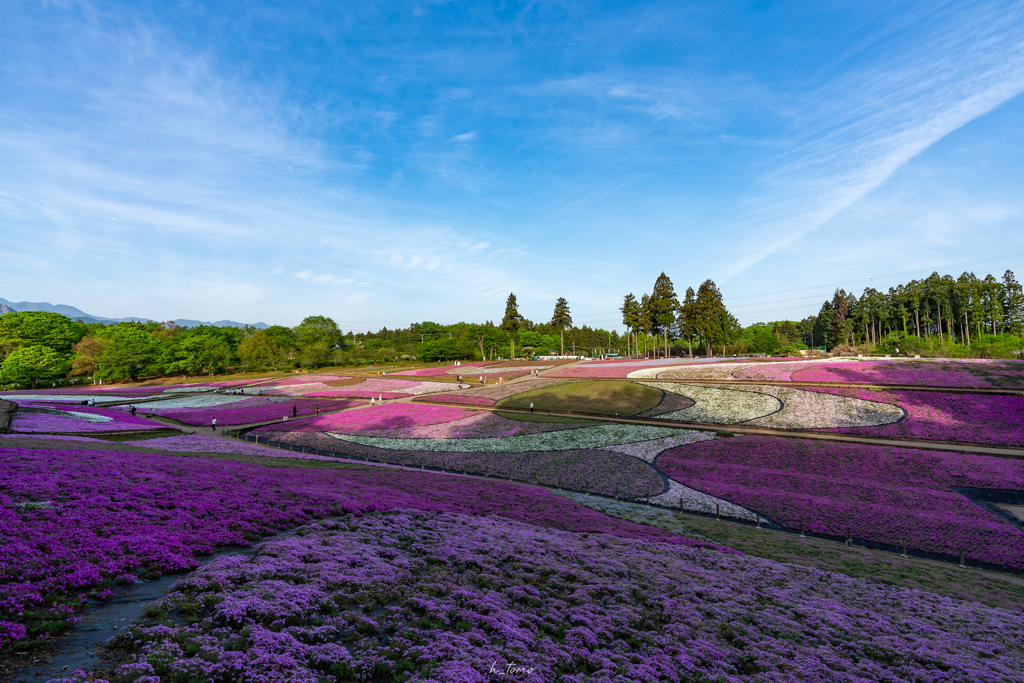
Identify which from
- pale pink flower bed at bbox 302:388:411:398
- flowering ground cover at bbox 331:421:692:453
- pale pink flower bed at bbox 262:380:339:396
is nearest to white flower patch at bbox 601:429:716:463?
flowering ground cover at bbox 331:421:692:453

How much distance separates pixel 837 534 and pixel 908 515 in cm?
428

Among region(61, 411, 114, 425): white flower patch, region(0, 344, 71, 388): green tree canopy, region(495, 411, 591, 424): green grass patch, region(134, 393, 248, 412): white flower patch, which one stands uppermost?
region(0, 344, 71, 388): green tree canopy

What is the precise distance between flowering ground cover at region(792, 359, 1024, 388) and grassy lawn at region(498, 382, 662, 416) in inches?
712

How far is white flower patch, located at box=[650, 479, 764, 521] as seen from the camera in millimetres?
22219

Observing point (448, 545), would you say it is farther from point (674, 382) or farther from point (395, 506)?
point (674, 382)

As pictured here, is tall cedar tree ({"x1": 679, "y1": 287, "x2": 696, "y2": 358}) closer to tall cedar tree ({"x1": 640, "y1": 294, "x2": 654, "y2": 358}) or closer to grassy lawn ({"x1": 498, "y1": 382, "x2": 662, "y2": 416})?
tall cedar tree ({"x1": 640, "y1": 294, "x2": 654, "y2": 358})

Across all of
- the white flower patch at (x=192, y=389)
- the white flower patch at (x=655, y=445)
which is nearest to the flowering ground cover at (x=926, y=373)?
the white flower patch at (x=655, y=445)

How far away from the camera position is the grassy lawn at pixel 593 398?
151 feet

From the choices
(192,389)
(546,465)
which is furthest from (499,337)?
(546,465)

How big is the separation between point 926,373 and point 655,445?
109 feet

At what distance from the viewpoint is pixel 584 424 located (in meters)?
40.7

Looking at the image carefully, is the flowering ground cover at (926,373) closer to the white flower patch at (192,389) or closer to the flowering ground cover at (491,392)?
the flowering ground cover at (491,392)

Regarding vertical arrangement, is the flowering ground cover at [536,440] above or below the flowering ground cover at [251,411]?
below

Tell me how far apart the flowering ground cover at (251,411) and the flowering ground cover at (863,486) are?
4184 cm
